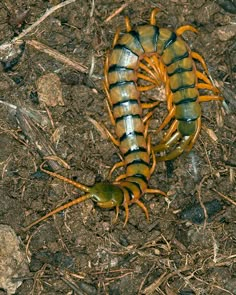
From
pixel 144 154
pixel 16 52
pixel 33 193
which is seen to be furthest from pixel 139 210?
pixel 16 52

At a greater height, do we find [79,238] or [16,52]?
[16,52]

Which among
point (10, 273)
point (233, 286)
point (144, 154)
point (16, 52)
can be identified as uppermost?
point (16, 52)

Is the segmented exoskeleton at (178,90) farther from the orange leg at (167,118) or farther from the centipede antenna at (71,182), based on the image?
the centipede antenna at (71,182)

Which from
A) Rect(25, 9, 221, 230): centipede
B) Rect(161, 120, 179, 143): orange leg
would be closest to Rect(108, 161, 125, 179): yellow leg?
Rect(25, 9, 221, 230): centipede

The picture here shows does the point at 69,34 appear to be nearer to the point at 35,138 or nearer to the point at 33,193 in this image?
the point at 35,138

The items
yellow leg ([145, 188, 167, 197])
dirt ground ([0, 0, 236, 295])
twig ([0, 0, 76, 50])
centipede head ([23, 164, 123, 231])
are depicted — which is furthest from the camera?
twig ([0, 0, 76, 50])

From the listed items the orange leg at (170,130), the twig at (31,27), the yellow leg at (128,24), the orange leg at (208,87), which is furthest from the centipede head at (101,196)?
the yellow leg at (128,24)

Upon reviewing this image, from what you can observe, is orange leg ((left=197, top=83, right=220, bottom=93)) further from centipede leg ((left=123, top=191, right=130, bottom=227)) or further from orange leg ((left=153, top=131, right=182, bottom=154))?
centipede leg ((left=123, top=191, right=130, bottom=227))
